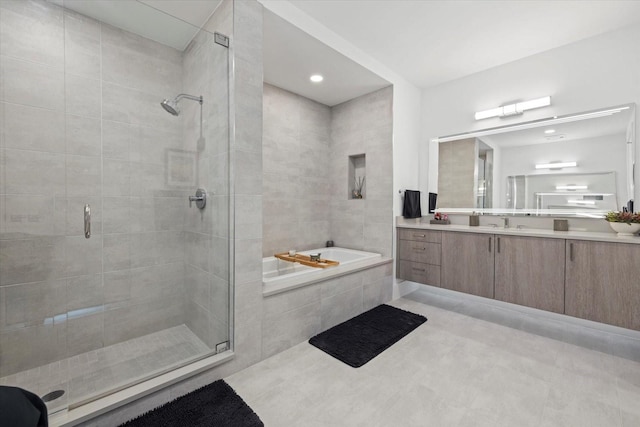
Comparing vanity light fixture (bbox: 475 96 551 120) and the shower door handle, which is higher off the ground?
vanity light fixture (bbox: 475 96 551 120)

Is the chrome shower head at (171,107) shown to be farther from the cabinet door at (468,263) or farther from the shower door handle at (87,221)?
the cabinet door at (468,263)

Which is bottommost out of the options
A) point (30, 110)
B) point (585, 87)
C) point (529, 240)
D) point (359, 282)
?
point (359, 282)

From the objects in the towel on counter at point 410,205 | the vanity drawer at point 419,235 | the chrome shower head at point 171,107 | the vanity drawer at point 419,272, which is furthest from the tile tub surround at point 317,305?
the chrome shower head at point 171,107

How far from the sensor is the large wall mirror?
95.2 inches

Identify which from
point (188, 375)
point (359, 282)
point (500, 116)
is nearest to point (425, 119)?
point (500, 116)

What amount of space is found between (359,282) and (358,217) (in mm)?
1001

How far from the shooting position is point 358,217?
354 cm

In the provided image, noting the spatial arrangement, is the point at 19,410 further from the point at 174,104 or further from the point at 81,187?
the point at 174,104

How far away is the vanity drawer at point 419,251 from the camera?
120 inches

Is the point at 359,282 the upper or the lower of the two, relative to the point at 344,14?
lower

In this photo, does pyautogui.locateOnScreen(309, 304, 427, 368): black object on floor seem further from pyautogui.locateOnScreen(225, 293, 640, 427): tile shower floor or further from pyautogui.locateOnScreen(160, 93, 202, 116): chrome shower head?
pyautogui.locateOnScreen(160, 93, 202, 116): chrome shower head

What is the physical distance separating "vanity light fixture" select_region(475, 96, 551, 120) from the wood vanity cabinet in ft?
4.58

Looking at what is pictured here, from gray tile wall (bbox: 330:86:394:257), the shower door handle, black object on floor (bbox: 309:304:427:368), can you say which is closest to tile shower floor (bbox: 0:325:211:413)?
the shower door handle

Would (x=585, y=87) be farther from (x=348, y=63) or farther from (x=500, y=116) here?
(x=348, y=63)
